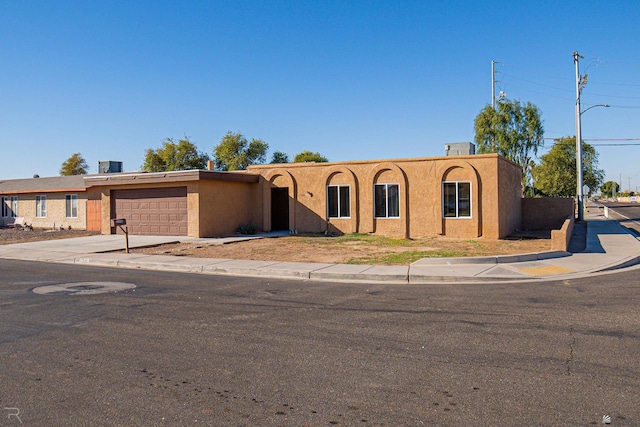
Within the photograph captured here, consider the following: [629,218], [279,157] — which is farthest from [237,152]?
[629,218]

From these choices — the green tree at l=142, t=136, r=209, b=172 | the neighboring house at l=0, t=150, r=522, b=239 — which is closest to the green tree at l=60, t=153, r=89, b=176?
the green tree at l=142, t=136, r=209, b=172

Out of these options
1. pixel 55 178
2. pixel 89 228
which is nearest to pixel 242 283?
A: pixel 89 228

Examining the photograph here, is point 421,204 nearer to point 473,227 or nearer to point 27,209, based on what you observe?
point 473,227

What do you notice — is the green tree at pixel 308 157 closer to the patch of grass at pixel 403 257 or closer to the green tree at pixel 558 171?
the green tree at pixel 558 171

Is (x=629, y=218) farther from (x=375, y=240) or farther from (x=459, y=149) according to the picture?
(x=375, y=240)

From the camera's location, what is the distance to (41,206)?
122 ft

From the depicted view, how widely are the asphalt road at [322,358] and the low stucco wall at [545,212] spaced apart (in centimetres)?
2163

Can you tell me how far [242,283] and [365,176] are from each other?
14.4 m

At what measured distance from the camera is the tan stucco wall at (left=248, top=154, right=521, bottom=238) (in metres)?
22.9

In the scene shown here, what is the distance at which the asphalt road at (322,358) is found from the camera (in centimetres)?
462

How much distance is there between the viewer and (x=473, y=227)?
23031 mm

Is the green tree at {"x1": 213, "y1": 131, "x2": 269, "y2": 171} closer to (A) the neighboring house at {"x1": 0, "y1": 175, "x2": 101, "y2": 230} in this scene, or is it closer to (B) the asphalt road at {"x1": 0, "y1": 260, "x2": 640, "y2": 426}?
(A) the neighboring house at {"x1": 0, "y1": 175, "x2": 101, "y2": 230}

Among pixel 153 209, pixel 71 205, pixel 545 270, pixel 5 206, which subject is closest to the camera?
pixel 545 270

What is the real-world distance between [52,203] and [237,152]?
23.9m
